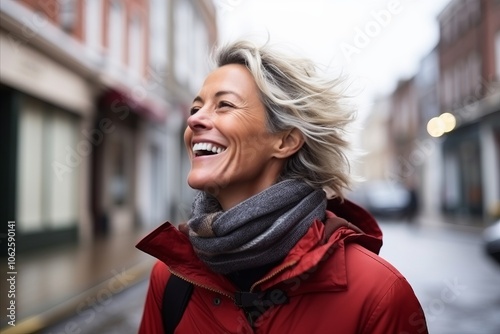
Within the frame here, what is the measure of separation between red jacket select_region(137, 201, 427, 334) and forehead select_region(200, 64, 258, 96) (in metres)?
0.48

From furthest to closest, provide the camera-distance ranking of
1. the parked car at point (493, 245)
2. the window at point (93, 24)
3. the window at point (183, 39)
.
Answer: the window at point (183, 39) → the window at point (93, 24) → the parked car at point (493, 245)

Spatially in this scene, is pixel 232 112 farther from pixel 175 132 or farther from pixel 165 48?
pixel 175 132

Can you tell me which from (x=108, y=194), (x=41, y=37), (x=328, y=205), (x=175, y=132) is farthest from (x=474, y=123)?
(x=328, y=205)

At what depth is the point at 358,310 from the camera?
4.94ft

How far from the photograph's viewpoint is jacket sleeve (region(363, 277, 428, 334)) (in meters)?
1.48

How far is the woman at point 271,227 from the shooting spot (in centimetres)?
153

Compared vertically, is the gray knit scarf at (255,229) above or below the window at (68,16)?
below

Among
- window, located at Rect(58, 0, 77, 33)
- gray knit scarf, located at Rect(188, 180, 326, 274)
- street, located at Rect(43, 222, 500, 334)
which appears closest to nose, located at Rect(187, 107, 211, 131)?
gray knit scarf, located at Rect(188, 180, 326, 274)

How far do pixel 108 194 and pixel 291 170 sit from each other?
15.6 metres

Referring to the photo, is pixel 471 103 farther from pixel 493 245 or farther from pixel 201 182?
pixel 201 182

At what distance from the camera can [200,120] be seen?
1.71 m

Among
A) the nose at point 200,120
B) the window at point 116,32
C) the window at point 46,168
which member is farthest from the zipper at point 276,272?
the window at point 116,32

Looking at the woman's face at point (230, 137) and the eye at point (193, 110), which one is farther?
the eye at point (193, 110)

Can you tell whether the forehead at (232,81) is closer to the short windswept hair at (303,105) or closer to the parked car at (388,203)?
the short windswept hair at (303,105)
